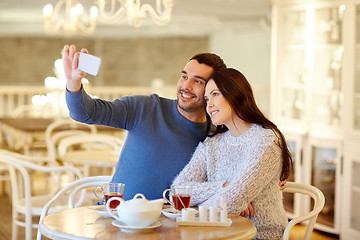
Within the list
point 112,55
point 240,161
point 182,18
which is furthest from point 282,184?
point 112,55

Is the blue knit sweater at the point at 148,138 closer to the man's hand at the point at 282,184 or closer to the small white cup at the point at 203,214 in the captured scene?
the man's hand at the point at 282,184

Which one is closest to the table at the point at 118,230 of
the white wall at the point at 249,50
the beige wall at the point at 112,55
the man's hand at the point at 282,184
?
the man's hand at the point at 282,184

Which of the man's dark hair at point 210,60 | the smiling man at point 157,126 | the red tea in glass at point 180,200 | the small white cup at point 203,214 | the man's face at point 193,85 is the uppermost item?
the man's dark hair at point 210,60

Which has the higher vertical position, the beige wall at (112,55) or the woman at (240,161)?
the beige wall at (112,55)

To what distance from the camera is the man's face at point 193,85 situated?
8.00 ft

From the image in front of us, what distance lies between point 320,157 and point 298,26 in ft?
3.61

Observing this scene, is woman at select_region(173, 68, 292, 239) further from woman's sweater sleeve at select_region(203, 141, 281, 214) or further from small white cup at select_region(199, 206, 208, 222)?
small white cup at select_region(199, 206, 208, 222)

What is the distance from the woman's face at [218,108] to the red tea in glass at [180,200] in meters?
0.37

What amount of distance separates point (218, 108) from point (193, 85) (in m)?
0.27

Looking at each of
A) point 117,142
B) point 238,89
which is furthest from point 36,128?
point 238,89

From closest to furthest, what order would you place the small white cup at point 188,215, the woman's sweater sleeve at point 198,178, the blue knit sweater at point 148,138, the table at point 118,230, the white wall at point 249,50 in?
the table at point 118,230
the small white cup at point 188,215
the woman's sweater sleeve at point 198,178
the blue knit sweater at point 148,138
the white wall at point 249,50

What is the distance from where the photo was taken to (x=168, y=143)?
2.43 metres

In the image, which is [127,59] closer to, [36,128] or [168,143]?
[36,128]

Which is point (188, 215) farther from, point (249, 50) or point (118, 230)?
point (249, 50)
